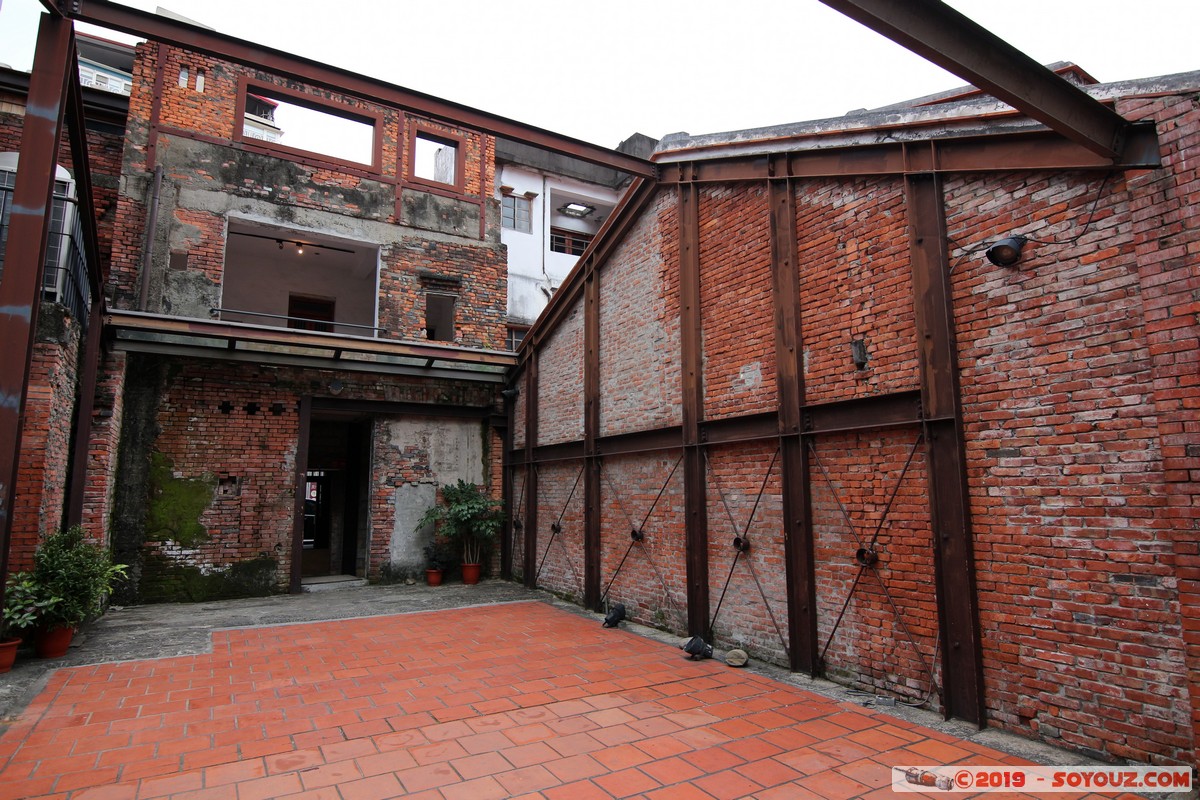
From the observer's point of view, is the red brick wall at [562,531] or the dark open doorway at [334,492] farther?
the dark open doorway at [334,492]

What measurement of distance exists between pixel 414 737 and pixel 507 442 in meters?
7.64

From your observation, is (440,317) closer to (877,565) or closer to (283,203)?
(283,203)

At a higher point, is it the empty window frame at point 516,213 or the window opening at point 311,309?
the empty window frame at point 516,213

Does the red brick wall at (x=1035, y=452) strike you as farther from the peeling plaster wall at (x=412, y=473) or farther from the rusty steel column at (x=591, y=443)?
the peeling plaster wall at (x=412, y=473)

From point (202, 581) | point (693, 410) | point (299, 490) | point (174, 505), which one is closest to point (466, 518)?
point (299, 490)

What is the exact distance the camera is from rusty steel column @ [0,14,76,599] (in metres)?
3.25

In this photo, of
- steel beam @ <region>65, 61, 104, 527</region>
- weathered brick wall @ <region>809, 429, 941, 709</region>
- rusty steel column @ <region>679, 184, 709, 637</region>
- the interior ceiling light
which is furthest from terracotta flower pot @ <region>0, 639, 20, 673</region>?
the interior ceiling light

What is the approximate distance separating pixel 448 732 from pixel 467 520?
6.54 m

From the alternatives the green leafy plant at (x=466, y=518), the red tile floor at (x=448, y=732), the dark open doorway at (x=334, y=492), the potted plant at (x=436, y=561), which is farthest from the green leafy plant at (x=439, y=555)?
the red tile floor at (x=448, y=732)

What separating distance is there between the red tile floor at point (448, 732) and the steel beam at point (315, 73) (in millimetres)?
4747

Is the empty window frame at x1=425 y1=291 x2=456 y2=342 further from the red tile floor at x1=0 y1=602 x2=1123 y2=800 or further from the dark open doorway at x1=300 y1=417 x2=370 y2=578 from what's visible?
the red tile floor at x1=0 y1=602 x2=1123 y2=800

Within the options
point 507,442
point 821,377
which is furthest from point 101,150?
point 821,377

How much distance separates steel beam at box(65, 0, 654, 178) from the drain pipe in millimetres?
6076

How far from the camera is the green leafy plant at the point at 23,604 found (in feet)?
18.4
